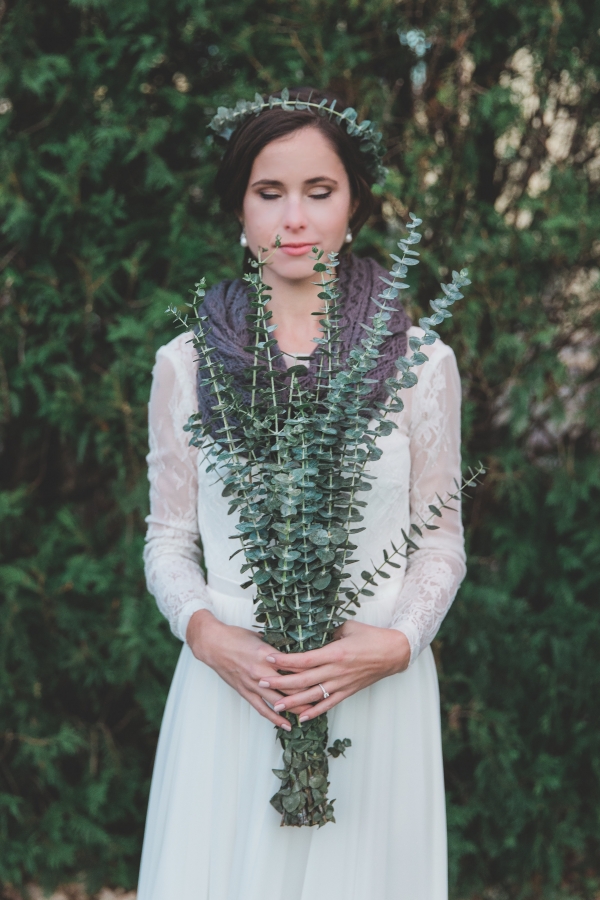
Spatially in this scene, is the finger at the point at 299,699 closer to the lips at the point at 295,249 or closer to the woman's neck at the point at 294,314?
the woman's neck at the point at 294,314

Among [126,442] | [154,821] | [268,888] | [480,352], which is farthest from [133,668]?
[480,352]

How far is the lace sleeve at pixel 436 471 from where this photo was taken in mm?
1663

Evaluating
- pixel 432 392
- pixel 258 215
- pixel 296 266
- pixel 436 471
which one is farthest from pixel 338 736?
pixel 258 215

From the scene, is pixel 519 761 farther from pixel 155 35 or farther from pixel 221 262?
pixel 155 35

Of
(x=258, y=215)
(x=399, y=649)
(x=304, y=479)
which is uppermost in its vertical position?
(x=258, y=215)

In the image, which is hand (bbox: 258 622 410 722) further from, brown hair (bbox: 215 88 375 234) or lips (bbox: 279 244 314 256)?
brown hair (bbox: 215 88 375 234)

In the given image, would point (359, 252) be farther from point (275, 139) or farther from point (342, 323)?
point (342, 323)

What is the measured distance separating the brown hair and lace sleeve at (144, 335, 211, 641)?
361mm

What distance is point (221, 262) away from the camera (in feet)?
8.98

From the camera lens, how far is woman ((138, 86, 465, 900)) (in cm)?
158

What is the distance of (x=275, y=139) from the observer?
1.70 metres

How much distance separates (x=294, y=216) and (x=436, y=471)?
61 cm

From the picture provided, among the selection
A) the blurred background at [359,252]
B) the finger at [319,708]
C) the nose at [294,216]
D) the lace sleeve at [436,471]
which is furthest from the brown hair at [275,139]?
the finger at [319,708]

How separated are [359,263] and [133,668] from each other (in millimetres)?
1645
